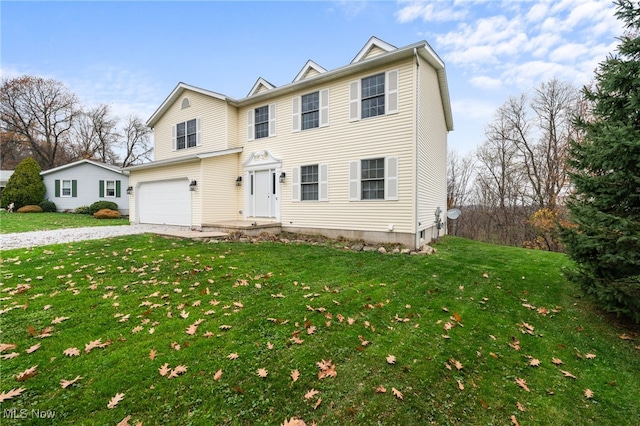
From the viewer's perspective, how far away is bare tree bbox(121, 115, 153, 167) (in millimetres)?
36281

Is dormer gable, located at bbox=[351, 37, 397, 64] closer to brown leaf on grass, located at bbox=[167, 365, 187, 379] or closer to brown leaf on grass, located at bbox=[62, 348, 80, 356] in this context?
brown leaf on grass, located at bbox=[167, 365, 187, 379]

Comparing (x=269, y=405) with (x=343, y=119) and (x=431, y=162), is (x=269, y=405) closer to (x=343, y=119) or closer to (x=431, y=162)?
(x=343, y=119)

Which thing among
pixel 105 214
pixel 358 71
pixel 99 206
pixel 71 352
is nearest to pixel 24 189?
pixel 99 206

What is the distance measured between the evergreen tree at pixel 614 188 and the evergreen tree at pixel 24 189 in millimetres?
30810

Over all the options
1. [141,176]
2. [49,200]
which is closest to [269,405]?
[141,176]

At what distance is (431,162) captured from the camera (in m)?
11.0

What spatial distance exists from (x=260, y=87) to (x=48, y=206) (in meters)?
20.7

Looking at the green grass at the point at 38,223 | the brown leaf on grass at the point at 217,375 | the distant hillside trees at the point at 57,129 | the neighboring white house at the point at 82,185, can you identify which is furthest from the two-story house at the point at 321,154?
the distant hillside trees at the point at 57,129

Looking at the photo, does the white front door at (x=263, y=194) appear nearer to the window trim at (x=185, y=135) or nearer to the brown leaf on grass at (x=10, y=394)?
the window trim at (x=185, y=135)

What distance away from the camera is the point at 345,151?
9.98m

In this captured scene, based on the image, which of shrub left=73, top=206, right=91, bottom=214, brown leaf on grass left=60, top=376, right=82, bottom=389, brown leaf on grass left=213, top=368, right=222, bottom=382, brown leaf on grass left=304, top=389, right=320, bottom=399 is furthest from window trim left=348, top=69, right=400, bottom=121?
shrub left=73, top=206, right=91, bottom=214

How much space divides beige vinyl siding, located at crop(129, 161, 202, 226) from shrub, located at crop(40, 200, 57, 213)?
513 inches

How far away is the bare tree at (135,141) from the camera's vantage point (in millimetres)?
36281

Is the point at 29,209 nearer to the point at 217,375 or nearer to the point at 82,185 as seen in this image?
the point at 82,185
